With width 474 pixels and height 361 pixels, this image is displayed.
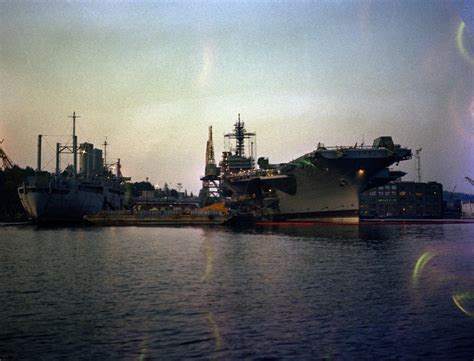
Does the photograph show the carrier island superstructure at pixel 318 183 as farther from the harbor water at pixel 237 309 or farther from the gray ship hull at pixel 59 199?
the harbor water at pixel 237 309

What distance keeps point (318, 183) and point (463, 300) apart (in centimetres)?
6873

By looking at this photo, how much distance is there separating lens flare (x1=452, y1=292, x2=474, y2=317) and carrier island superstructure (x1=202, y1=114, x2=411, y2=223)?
57014mm

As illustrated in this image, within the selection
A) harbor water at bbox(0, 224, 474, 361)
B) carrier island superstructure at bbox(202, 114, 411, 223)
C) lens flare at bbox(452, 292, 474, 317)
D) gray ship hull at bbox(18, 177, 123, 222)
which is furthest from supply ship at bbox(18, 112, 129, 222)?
lens flare at bbox(452, 292, 474, 317)

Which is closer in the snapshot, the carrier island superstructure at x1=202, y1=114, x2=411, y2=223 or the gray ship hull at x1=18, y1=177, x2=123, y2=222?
the carrier island superstructure at x1=202, y1=114, x2=411, y2=223

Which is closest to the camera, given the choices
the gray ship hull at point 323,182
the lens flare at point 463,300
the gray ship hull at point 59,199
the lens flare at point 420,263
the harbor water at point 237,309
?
the harbor water at point 237,309

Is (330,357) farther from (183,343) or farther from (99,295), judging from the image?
(99,295)

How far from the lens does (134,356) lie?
46.2 ft

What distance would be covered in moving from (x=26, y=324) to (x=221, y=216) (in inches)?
3614

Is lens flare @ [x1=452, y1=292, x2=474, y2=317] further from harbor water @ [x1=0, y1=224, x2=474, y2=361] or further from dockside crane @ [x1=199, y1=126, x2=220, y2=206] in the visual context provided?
dockside crane @ [x1=199, y1=126, x2=220, y2=206]

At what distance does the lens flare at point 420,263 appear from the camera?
2811cm

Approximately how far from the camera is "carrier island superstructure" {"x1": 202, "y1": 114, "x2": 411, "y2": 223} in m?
80.4

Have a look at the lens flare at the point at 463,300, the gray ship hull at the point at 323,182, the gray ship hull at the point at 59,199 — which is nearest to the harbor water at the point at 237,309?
the lens flare at the point at 463,300

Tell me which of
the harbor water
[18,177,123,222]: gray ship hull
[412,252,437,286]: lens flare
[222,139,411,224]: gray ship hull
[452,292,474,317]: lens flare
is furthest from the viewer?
[18,177,123,222]: gray ship hull

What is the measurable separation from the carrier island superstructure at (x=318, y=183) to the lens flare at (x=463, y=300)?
187 ft
